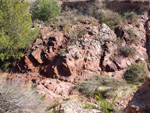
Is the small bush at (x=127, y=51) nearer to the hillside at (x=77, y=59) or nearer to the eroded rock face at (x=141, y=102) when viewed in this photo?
the hillside at (x=77, y=59)

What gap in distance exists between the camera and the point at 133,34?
30.8 ft

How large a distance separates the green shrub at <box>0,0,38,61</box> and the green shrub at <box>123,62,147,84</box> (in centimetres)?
561

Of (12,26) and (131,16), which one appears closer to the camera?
(12,26)

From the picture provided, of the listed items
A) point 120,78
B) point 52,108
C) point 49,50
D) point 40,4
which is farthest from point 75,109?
point 40,4

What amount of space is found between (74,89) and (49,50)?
2.93m

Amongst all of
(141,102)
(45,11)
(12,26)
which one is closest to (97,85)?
(141,102)

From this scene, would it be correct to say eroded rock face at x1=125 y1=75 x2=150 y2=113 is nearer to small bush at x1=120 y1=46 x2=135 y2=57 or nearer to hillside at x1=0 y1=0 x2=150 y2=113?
hillside at x1=0 y1=0 x2=150 y2=113

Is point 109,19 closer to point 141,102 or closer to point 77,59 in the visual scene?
point 77,59

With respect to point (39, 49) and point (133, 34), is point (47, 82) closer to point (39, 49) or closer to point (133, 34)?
point (39, 49)

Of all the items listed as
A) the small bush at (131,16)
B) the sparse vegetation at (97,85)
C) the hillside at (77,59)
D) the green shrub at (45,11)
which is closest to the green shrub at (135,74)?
the hillside at (77,59)

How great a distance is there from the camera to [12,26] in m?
7.39

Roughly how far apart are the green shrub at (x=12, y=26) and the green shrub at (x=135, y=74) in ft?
18.4

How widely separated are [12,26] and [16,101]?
489cm

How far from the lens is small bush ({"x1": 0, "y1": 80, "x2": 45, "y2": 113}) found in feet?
11.7
